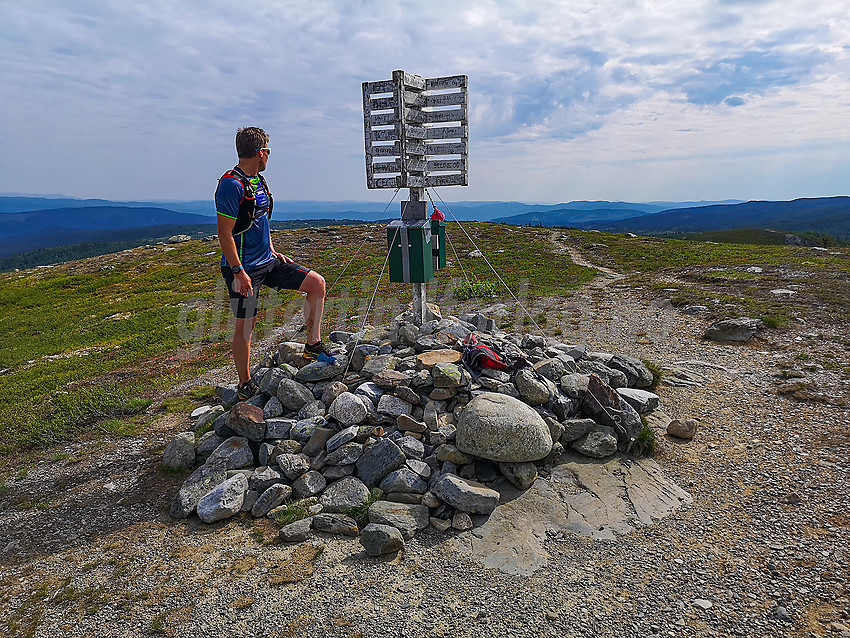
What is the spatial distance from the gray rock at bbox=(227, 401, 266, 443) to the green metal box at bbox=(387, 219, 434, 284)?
11.8ft

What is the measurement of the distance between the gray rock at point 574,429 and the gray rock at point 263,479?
4100 mm

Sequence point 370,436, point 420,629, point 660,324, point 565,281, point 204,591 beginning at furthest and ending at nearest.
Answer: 1. point 565,281
2. point 660,324
3. point 370,436
4. point 204,591
5. point 420,629

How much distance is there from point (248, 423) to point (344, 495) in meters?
2.01

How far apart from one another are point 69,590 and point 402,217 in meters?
7.24

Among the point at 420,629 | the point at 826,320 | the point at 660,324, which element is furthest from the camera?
the point at 660,324

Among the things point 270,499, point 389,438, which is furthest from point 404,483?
point 270,499

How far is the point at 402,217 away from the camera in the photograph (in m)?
9.45

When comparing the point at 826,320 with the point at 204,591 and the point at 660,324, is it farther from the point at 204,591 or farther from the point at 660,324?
the point at 204,591

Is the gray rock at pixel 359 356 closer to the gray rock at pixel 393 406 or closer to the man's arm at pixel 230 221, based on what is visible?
the gray rock at pixel 393 406

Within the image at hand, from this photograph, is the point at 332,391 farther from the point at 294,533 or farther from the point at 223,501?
the point at 294,533

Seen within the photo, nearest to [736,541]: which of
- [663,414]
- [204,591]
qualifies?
[663,414]

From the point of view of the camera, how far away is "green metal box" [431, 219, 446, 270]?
31.4 ft

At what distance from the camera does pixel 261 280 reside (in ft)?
24.9

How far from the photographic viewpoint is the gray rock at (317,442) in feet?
22.8
